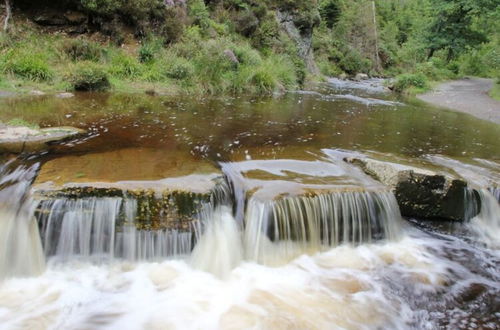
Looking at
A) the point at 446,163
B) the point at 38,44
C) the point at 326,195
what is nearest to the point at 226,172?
the point at 326,195

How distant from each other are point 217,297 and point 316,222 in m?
1.64

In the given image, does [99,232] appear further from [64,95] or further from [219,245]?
[64,95]

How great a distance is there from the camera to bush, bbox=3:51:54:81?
33.4 ft

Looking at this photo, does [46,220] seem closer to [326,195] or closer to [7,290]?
[7,290]

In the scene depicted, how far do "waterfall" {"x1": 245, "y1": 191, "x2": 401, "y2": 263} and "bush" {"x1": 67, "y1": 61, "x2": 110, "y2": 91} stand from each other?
25.9 ft

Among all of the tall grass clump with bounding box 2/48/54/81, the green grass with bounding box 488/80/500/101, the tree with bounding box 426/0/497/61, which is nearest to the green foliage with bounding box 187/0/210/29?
the tall grass clump with bounding box 2/48/54/81

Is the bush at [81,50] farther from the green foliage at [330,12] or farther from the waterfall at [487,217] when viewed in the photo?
the green foliage at [330,12]

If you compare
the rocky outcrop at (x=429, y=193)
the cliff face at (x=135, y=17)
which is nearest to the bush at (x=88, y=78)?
the cliff face at (x=135, y=17)

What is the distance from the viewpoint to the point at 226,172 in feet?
17.6

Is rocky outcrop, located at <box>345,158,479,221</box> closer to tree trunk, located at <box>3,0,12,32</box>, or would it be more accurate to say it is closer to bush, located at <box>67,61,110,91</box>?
bush, located at <box>67,61,110,91</box>

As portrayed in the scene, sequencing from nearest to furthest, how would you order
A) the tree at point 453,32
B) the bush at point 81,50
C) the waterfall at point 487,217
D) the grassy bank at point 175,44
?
the waterfall at point 487,217 < the grassy bank at point 175,44 < the bush at point 81,50 < the tree at point 453,32

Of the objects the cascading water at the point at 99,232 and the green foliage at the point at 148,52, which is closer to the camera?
the cascading water at the point at 99,232

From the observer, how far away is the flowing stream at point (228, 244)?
375cm

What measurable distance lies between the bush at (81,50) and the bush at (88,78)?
145 cm
